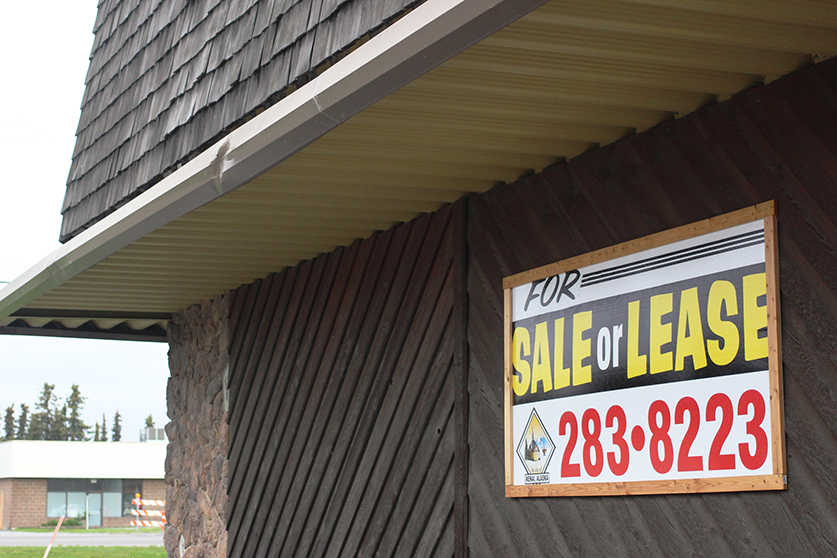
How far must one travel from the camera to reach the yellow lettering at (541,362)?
585cm

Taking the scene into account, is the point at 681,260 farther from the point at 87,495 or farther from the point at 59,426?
the point at 59,426

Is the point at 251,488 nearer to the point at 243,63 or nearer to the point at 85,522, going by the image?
the point at 243,63

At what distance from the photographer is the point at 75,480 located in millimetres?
54719

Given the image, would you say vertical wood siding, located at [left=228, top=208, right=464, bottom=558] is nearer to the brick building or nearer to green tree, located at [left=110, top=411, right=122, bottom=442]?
the brick building

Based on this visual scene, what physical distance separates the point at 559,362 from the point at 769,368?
1343 millimetres

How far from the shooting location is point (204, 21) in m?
7.20

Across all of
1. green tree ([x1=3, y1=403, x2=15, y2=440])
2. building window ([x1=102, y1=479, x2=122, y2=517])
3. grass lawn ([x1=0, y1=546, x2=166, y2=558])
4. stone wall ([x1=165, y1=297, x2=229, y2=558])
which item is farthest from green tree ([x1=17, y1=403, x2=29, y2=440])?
stone wall ([x1=165, y1=297, x2=229, y2=558])

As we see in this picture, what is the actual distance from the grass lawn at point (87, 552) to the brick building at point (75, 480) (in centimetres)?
2226

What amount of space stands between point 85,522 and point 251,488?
4837 cm

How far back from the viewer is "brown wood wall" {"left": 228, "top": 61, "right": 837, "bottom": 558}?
14.9 feet

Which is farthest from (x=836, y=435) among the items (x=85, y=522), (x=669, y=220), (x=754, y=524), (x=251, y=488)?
(x=85, y=522)

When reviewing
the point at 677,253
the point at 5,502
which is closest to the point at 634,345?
the point at 677,253

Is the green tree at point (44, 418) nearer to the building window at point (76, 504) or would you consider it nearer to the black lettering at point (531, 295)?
the building window at point (76, 504)

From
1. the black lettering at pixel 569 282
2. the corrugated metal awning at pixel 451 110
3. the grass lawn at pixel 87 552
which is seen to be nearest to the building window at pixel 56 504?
the grass lawn at pixel 87 552
